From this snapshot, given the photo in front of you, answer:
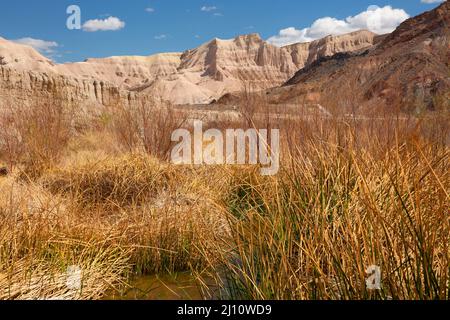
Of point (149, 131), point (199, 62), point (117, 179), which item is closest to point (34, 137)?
point (149, 131)

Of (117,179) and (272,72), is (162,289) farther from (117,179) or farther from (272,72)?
(272,72)

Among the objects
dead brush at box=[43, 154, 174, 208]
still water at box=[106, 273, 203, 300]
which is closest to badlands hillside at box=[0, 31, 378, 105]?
dead brush at box=[43, 154, 174, 208]

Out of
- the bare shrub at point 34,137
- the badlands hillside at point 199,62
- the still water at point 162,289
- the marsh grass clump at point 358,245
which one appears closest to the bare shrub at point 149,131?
the bare shrub at point 34,137

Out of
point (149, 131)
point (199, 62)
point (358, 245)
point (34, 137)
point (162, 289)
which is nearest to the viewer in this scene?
point (358, 245)

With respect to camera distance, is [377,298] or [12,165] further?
[12,165]

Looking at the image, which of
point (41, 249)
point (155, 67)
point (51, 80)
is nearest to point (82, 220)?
point (41, 249)

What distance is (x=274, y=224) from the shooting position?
6.06ft

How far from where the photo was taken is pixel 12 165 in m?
4.99

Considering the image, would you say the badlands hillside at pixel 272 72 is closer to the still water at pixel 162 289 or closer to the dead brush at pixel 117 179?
the dead brush at pixel 117 179

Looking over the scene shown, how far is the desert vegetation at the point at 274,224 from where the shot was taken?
1465 mm

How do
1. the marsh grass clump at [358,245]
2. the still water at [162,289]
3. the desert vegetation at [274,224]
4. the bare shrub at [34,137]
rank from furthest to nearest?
1. the bare shrub at [34,137]
2. the still water at [162,289]
3. the desert vegetation at [274,224]
4. the marsh grass clump at [358,245]

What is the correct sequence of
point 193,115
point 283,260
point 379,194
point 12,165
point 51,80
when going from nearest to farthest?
point 283,260 < point 379,194 < point 12,165 < point 51,80 < point 193,115
